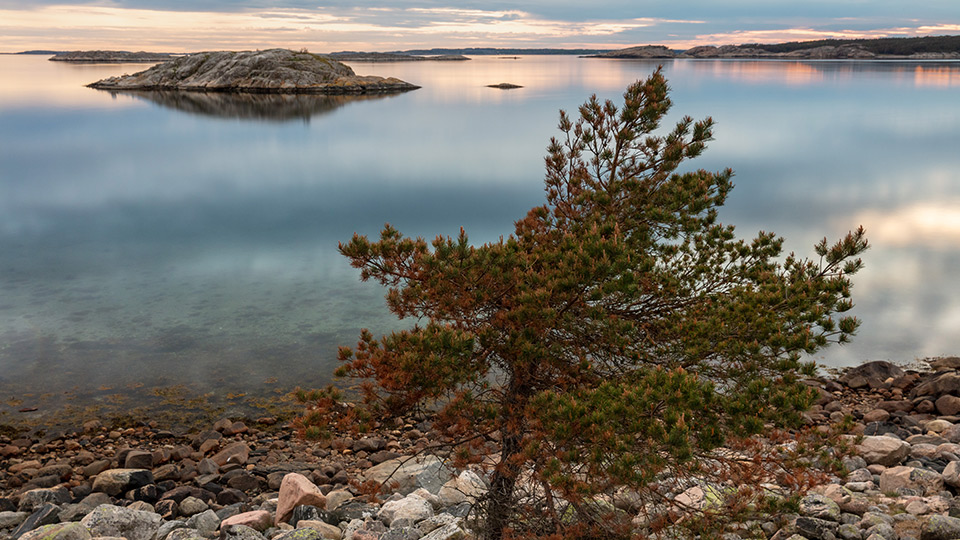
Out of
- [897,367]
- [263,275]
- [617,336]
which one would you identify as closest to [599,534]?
[617,336]

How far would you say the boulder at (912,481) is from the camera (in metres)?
8.40

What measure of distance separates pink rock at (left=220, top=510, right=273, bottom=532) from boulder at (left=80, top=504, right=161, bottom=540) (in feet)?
2.68

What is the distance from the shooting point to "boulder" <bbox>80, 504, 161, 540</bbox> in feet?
25.9

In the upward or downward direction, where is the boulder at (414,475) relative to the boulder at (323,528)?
downward

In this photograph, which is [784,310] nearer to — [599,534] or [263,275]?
[599,534]

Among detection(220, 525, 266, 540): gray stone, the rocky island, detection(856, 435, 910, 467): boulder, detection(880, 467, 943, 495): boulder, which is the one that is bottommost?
detection(220, 525, 266, 540): gray stone

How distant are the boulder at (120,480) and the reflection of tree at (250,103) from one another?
6144 centimetres

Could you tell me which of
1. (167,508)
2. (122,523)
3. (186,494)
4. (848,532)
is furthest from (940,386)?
(122,523)

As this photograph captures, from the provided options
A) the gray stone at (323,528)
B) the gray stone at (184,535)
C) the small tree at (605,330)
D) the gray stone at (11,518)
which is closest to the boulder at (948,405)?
the small tree at (605,330)

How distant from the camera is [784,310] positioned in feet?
20.8

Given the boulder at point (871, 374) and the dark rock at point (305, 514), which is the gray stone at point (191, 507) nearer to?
the dark rock at point (305, 514)

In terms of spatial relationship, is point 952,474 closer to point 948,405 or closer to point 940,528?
point 940,528

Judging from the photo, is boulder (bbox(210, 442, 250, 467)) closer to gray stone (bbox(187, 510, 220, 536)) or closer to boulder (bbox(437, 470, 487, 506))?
gray stone (bbox(187, 510, 220, 536))

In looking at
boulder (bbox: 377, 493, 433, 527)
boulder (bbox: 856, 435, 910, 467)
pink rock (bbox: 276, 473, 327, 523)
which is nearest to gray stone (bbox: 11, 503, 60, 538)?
pink rock (bbox: 276, 473, 327, 523)
